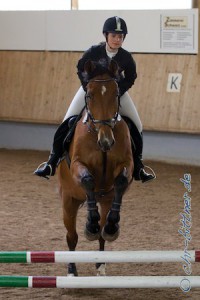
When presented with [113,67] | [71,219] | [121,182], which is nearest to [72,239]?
[71,219]

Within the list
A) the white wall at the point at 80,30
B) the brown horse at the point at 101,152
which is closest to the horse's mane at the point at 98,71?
the brown horse at the point at 101,152

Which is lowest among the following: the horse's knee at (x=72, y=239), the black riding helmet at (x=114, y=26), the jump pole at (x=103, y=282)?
the horse's knee at (x=72, y=239)

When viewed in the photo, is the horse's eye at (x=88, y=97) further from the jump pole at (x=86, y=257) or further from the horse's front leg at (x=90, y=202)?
the jump pole at (x=86, y=257)

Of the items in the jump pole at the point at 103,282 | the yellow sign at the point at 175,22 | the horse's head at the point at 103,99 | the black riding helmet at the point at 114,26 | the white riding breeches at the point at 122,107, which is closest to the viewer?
the jump pole at the point at 103,282

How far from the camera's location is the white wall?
40.8 feet

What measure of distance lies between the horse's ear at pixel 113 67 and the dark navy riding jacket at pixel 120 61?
0.50 ft

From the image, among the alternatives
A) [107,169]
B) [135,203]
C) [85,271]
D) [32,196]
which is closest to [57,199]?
[32,196]

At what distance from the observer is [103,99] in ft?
18.3

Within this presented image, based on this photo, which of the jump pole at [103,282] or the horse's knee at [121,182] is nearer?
the jump pole at [103,282]

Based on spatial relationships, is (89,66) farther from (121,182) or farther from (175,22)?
(175,22)

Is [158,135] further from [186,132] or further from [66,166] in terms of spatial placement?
[66,166]

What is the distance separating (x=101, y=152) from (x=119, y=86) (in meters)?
0.63

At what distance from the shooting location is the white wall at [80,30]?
1242cm

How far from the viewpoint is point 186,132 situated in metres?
12.3
